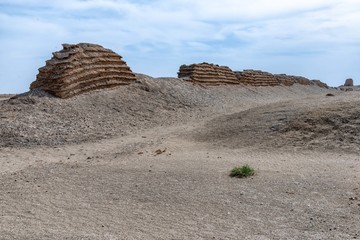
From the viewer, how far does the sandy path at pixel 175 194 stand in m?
5.10

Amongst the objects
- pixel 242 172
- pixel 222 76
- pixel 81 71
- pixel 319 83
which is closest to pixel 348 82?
pixel 319 83

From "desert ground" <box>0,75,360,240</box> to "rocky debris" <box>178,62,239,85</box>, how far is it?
213 inches

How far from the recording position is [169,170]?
777 cm

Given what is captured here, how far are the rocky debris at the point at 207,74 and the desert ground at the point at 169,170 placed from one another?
5.42m

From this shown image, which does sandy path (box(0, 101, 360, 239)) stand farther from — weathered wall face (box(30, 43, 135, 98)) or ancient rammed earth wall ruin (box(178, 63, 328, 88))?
ancient rammed earth wall ruin (box(178, 63, 328, 88))

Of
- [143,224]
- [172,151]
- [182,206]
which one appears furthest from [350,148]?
[143,224]

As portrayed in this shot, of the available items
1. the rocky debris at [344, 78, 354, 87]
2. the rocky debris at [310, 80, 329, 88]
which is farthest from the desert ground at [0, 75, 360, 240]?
the rocky debris at [344, 78, 354, 87]

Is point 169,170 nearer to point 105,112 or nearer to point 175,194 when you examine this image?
point 175,194

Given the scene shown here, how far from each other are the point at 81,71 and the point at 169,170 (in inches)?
280

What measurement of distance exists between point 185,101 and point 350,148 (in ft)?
25.1

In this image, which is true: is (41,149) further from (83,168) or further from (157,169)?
(157,169)

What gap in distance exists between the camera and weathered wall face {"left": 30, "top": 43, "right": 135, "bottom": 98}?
43.4 feet

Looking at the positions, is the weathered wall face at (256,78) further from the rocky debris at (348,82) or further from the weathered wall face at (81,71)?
the rocky debris at (348,82)

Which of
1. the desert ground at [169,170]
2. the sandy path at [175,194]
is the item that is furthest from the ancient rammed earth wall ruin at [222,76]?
the sandy path at [175,194]
